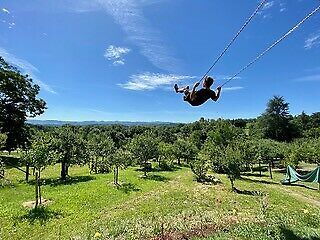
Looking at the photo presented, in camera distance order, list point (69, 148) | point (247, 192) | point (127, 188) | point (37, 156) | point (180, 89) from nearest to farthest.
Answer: point (180, 89) → point (37, 156) → point (127, 188) → point (247, 192) → point (69, 148)

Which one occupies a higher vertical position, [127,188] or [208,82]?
[208,82]

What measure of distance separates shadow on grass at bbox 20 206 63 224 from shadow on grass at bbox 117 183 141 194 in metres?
9.36

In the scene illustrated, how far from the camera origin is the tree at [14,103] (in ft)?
157

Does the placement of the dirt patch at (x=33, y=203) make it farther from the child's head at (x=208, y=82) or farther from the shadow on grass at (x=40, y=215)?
the child's head at (x=208, y=82)

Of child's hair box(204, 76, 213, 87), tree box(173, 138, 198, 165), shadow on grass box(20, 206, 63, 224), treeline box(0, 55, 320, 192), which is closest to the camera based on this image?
→ child's hair box(204, 76, 213, 87)

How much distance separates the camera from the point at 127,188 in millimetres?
32094

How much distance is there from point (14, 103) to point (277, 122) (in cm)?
8276

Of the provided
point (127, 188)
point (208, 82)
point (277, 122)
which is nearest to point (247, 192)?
point (127, 188)

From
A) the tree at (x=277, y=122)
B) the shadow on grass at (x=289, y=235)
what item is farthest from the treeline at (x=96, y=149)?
the tree at (x=277, y=122)

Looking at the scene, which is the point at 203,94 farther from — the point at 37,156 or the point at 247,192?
the point at 247,192

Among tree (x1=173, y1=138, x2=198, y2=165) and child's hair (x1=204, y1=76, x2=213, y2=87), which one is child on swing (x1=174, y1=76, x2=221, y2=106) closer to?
child's hair (x1=204, y1=76, x2=213, y2=87)

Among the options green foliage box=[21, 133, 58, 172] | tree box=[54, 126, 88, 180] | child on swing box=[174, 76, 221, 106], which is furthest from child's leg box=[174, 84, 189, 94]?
tree box=[54, 126, 88, 180]

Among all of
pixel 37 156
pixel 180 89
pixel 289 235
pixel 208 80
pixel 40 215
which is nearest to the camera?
pixel 208 80

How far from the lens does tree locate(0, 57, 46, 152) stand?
47.8m
